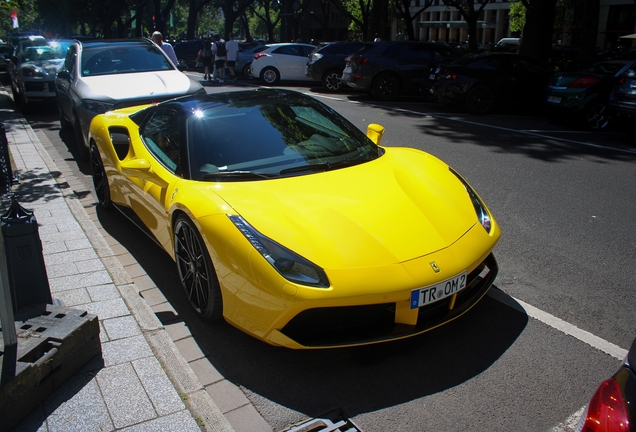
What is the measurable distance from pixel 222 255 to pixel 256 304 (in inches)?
14.9

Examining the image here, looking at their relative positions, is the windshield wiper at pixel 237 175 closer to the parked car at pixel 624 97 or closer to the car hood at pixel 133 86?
the car hood at pixel 133 86

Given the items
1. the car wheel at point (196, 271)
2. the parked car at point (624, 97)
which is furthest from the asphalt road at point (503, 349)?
the parked car at point (624, 97)

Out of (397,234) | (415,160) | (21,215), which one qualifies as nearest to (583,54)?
(415,160)

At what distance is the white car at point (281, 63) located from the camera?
2055cm

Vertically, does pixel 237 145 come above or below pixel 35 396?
above

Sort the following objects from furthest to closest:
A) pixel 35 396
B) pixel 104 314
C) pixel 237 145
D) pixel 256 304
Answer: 1. pixel 237 145
2. pixel 104 314
3. pixel 256 304
4. pixel 35 396

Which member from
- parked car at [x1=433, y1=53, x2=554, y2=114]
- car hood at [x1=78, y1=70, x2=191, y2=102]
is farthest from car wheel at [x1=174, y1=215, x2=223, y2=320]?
parked car at [x1=433, y1=53, x2=554, y2=114]

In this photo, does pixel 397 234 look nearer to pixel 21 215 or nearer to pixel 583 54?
pixel 21 215

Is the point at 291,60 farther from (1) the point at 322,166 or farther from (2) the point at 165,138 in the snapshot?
(1) the point at 322,166

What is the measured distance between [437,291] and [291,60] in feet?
60.7

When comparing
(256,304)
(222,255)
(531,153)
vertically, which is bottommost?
(531,153)

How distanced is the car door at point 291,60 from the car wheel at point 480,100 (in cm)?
873

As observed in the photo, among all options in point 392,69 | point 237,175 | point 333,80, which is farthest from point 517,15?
point 237,175

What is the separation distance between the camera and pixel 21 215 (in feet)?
10.6
